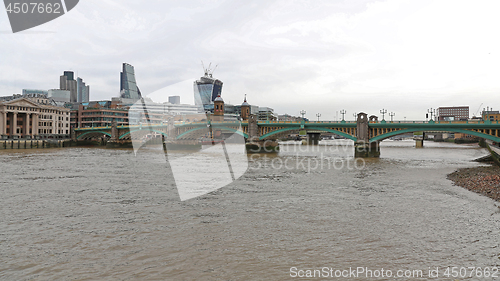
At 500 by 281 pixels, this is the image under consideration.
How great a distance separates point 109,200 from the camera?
2111cm

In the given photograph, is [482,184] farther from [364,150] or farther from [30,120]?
[30,120]

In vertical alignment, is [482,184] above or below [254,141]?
below

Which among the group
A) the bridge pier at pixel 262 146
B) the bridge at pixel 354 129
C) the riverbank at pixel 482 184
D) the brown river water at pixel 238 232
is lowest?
the brown river water at pixel 238 232

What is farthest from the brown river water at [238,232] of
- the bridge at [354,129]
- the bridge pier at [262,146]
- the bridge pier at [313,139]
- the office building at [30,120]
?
the bridge pier at [313,139]

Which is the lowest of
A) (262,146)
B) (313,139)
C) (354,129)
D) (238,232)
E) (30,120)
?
(238,232)

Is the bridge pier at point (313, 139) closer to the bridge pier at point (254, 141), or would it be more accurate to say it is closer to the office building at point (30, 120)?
the bridge pier at point (254, 141)

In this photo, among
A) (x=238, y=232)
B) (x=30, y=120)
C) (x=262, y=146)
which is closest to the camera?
(x=238, y=232)

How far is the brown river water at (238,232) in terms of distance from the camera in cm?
1099

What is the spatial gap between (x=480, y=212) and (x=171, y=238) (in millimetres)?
15996

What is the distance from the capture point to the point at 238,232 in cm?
1458

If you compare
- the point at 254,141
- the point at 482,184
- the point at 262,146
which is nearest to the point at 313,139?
the point at 262,146

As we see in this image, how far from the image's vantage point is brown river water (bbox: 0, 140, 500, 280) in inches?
433

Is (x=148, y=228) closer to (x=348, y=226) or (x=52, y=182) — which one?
(x=348, y=226)

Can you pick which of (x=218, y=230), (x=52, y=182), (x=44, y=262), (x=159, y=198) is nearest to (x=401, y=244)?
(x=218, y=230)
